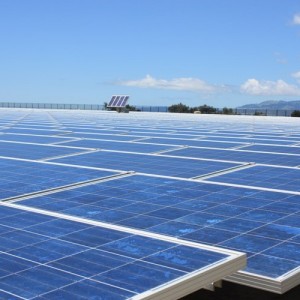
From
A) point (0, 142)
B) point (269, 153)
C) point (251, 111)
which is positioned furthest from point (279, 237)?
point (251, 111)

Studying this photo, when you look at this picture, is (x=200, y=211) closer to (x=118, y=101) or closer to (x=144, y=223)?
(x=144, y=223)

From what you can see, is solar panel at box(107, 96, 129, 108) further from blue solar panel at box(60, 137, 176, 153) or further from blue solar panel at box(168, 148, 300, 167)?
blue solar panel at box(168, 148, 300, 167)

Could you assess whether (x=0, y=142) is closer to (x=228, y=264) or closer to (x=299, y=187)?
(x=299, y=187)

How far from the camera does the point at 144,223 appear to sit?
10727 millimetres

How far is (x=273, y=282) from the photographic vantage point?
7957 mm

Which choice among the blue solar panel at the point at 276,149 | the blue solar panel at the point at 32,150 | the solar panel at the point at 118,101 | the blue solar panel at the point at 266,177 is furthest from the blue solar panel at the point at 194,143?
the solar panel at the point at 118,101

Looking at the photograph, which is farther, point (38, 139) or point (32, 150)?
point (38, 139)

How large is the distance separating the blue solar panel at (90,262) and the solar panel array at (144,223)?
14 mm

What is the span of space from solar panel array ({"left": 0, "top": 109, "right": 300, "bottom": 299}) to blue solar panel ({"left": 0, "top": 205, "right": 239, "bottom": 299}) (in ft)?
0.05

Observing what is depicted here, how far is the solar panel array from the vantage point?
704 cm

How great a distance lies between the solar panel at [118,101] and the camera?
77312mm

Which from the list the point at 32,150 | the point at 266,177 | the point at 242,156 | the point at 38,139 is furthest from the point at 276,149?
the point at 38,139

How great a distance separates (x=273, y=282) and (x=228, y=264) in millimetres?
872

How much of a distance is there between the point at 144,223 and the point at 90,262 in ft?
10.4
